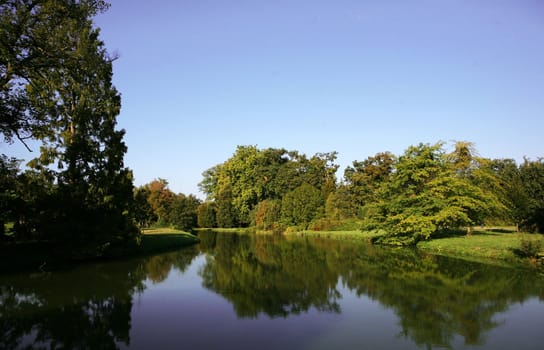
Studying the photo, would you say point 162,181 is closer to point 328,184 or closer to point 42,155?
point 328,184

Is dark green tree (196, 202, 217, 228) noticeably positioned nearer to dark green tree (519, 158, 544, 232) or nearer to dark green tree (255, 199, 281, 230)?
dark green tree (255, 199, 281, 230)

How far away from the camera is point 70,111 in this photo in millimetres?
22312

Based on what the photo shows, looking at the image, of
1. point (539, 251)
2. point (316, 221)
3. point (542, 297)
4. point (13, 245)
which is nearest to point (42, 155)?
point (13, 245)

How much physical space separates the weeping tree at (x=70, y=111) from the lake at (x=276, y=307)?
3.21 metres

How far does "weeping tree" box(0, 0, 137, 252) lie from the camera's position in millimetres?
12891

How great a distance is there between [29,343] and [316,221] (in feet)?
145

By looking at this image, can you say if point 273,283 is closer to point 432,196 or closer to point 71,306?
point 71,306

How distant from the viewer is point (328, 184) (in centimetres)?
5941

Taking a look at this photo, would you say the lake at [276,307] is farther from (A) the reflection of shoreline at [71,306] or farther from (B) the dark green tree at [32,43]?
(B) the dark green tree at [32,43]

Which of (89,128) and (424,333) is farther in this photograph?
(89,128)

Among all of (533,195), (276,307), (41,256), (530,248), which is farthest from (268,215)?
(276,307)

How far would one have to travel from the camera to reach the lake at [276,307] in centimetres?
884

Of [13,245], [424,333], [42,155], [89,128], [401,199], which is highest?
[89,128]

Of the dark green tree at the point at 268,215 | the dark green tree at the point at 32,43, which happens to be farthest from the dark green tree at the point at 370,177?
the dark green tree at the point at 32,43
